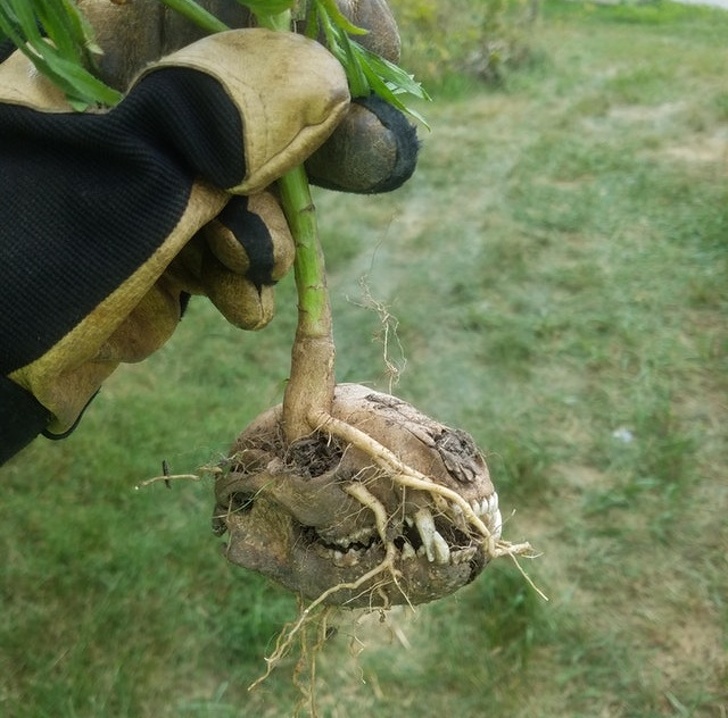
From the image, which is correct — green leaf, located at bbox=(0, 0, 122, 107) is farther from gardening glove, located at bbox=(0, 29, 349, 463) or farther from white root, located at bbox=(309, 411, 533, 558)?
white root, located at bbox=(309, 411, 533, 558)

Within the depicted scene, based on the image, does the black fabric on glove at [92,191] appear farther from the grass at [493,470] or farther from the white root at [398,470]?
the grass at [493,470]

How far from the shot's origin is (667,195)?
3.93m

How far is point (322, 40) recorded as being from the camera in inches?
48.9

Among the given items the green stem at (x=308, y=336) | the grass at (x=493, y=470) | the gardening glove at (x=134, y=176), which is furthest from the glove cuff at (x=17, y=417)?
the grass at (x=493, y=470)

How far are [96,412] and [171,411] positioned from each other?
0.23m

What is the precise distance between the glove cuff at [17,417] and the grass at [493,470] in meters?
0.46

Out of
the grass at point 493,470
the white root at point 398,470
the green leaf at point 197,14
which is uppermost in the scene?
the green leaf at point 197,14

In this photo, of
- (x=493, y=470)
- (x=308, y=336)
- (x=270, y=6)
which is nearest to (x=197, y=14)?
(x=270, y=6)

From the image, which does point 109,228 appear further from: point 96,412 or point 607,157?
point 607,157

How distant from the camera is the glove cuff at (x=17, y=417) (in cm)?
112

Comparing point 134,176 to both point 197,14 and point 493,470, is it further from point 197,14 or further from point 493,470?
point 493,470

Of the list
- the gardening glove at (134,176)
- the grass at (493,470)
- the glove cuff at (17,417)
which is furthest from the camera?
the grass at (493,470)

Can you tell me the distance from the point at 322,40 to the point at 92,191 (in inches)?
16.1

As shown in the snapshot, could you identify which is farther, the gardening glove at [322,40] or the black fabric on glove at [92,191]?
the gardening glove at [322,40]
